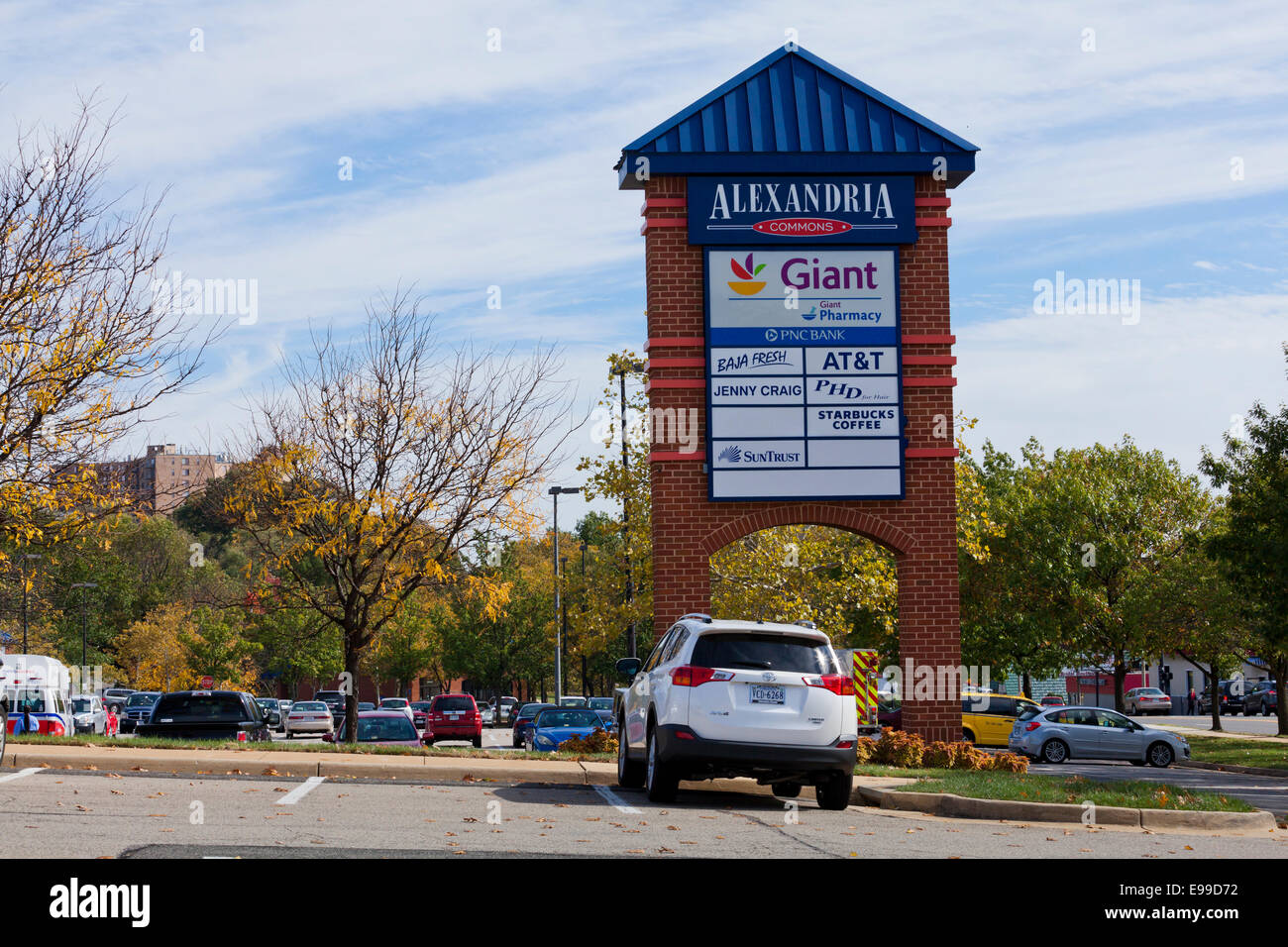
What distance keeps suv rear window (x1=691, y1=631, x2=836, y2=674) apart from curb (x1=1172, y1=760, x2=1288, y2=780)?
1956 cm

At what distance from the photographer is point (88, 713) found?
40812 millimetres

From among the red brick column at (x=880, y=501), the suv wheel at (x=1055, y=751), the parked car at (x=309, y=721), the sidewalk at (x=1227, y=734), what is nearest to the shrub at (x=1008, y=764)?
the red brick column at (x=880, y=501)

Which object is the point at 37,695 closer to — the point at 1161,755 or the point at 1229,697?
the point at 1161,755

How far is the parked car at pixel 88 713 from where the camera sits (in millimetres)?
39844

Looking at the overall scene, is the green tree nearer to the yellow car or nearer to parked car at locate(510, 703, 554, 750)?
the yellow car

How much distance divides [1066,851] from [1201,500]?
45.8 metres

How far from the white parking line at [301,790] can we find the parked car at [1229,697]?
72079 millimetres

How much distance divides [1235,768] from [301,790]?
25.3 m

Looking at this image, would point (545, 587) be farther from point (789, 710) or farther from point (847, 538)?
point (789, 710)

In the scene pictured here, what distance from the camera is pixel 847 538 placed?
35062 millimetres

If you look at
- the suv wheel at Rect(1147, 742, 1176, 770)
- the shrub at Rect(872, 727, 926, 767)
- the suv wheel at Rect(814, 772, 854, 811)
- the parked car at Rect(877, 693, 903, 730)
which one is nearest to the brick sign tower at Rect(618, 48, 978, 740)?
the shrub at Rect(872, 727, 926, 767)

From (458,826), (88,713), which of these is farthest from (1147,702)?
(458,826)

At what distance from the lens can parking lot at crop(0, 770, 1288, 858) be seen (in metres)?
9.18

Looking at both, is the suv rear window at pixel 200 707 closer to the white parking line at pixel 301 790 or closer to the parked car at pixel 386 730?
the white parking line at pixel 301 790
